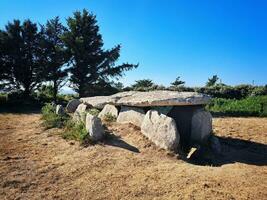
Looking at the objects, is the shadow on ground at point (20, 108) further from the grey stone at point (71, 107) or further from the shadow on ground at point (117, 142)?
the shadow on ground at point (117, 142)

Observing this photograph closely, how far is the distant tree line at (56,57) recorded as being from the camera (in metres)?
19.6

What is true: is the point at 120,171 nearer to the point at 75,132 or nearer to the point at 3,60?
the point at 75,132

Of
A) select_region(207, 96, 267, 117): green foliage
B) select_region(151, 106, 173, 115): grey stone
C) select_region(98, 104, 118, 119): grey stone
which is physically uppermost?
select_region(207, 96, 267, 117): green foliage

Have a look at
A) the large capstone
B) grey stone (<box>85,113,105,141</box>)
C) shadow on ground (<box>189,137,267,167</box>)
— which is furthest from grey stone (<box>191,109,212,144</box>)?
grey stone (<box>85,113,105,141</box>)

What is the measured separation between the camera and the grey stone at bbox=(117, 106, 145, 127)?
8922mm

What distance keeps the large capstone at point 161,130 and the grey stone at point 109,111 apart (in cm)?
213

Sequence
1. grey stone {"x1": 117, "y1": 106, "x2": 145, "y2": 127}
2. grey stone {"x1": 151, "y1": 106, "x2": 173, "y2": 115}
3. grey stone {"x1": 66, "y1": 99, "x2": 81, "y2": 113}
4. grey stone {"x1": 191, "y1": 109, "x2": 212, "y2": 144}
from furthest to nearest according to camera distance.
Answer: grey stone {"x1": 66, "y1": 99, "x2": 81, "y2": 113} → grey stone {"x1": 117, "y1": 106, "x2": 145, "y2": 127} → grey stone {"x1": 151, "y1": 106, "x2": 173, "y2": 115} → grey stone {"x1": 191, "y1": 109, "x2": 212, "y2": 144}

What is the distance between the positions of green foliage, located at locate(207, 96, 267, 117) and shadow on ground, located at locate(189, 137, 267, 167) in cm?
604

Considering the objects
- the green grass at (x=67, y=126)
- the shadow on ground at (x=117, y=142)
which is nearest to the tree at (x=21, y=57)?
the green grass at (x=67, y=126)

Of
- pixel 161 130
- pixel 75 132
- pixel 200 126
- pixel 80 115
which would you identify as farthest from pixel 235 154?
pixel 80 115

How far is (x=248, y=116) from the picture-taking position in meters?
14.5

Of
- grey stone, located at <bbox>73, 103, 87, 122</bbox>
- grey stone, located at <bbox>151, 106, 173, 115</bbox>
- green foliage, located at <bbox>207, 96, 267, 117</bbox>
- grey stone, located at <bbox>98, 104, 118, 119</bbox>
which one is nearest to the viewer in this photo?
grey stone, located at <bbox>151, 106, 173, 115</bbox>

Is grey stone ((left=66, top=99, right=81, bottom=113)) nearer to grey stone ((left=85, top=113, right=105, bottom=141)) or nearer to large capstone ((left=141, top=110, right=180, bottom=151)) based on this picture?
grey stone ((left=85, top=113, right=105, bottom=141))

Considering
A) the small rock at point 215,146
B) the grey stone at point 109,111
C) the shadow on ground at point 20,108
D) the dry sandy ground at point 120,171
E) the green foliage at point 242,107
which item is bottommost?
the dry sandy ground at point 120,171
